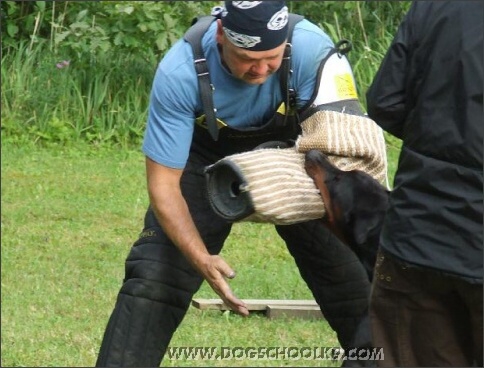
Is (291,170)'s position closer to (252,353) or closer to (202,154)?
(202,154)

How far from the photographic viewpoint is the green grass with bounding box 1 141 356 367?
19.8 feet

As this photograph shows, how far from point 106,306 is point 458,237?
3297mm

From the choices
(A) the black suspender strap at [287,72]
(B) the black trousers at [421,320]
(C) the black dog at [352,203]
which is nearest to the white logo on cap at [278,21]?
(A) the black suspender strap at [287,72]

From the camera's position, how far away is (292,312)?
6.41m

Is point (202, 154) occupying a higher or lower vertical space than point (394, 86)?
lower

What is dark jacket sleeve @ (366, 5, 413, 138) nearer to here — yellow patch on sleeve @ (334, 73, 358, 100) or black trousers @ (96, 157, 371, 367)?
yellow patch on sleeve @ (334, 73, 358, 100)

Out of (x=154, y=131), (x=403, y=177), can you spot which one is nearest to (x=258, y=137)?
(x=154, y=131)

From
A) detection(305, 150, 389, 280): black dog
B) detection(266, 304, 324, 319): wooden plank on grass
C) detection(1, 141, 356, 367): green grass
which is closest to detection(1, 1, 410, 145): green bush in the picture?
detection(1, 141, 356, 367): green grass

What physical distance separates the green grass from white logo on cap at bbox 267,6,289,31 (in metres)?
1.77

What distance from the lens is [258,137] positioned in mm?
4949

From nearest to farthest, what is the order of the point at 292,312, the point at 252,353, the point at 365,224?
1. the point at 365,224
2. the point at 252,353
3. the point at 292,312

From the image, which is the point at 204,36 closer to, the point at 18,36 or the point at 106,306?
the point at 106,306

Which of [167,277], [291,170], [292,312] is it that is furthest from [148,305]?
[292,312]

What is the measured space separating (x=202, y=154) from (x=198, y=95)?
43 cm
